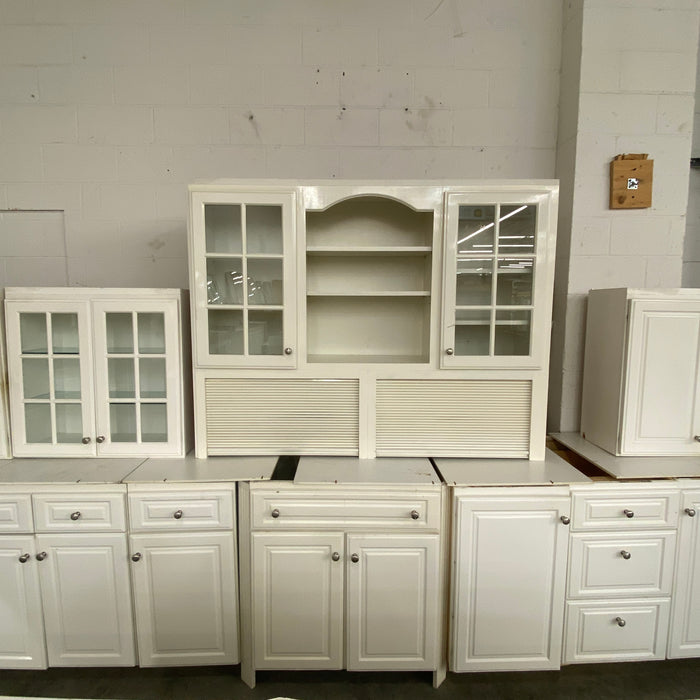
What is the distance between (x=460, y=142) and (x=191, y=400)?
1.85 meters

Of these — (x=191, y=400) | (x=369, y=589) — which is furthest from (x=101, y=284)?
(x=369, y=589)

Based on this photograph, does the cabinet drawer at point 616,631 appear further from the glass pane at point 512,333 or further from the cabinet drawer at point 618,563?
the glass pane at point 512,333

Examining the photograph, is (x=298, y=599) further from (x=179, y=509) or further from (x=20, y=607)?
(x=20, y=607)

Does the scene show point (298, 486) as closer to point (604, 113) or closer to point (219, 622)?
point (219, 622)

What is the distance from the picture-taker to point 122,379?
1.66 m

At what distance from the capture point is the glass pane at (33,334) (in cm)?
161

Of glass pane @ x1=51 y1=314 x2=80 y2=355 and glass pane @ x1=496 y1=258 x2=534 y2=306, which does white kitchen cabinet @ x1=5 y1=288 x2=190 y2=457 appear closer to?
glass pane @ x1=51 y1=314 x2=80 y2=355

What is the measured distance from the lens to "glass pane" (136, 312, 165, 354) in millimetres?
1622

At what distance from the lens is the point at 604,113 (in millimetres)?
1811

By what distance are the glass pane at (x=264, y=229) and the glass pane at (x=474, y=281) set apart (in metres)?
0.74

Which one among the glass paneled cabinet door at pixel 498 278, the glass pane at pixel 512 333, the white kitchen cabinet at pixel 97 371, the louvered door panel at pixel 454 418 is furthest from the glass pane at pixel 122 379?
the glass pane at pixel 512 333

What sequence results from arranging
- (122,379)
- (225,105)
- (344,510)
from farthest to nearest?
1. (225,105)
2. (122,379)
3. (344,510)

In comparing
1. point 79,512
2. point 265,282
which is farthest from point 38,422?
point 265,282

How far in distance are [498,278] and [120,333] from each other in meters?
1.62
